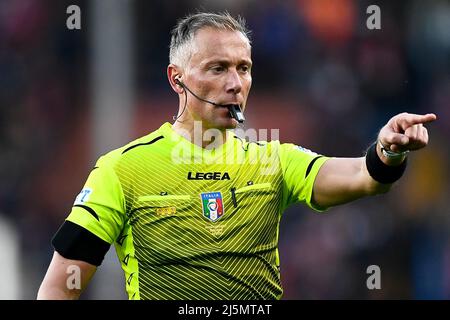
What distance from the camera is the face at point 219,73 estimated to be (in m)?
5.18

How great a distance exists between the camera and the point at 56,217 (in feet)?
34.3

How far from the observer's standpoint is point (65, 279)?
4.86 metres

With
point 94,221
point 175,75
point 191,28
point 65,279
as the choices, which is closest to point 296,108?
point 175,75

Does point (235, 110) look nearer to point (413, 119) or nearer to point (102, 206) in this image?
point (102, 206)

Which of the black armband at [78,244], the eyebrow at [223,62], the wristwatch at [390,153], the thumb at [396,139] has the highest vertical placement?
the eyebrow at [223,62]

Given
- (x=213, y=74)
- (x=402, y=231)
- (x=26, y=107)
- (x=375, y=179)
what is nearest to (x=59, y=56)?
(x=26, y=107)

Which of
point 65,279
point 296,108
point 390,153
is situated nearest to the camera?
point 390,153

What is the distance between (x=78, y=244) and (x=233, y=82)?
1112mm

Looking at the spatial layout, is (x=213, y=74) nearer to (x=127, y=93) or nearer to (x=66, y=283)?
(x=66, y=283)

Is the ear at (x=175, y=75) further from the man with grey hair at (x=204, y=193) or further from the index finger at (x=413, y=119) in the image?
the index finger at (x=413, y=119)

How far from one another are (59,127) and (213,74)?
18.6ft

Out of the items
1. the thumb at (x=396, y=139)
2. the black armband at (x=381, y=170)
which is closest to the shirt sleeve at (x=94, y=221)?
the black armband at (x=381, y=170)

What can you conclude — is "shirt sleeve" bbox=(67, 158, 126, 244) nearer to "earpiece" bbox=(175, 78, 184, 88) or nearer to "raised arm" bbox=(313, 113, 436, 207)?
"earpiece" bbox=(175, 78, 184, 88)

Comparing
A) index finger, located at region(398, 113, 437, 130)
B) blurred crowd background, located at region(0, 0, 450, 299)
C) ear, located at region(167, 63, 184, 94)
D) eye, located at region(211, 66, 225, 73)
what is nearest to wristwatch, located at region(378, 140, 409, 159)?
index finger, located at region(398, 113, 437, 130)
